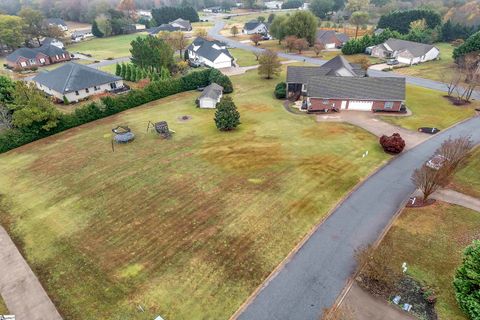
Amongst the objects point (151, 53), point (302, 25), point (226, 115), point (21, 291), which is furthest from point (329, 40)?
point (21, 291)

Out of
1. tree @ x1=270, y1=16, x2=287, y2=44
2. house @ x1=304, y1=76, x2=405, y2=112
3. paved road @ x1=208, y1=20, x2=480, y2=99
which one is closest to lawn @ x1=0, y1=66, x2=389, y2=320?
house @ x1=304, y1=76, x2=405, y2=112

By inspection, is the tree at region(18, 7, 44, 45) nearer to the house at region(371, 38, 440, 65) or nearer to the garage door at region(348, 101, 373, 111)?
the garage door at region(348, 101, 373, 111)

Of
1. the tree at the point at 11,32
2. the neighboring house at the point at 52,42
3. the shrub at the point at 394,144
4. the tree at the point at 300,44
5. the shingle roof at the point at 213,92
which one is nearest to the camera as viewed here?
the shrub at the point at 394,144

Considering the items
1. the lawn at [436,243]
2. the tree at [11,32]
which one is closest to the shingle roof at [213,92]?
the lawn at [436,243]

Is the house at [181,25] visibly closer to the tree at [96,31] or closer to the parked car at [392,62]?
the tree at [96,31]

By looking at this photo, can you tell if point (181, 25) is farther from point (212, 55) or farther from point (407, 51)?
point (407, 51)

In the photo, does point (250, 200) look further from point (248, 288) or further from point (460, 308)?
point (460, 308)

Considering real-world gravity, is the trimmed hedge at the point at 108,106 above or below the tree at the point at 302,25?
below

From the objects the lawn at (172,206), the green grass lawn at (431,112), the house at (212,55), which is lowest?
the lawn at (172,206)
